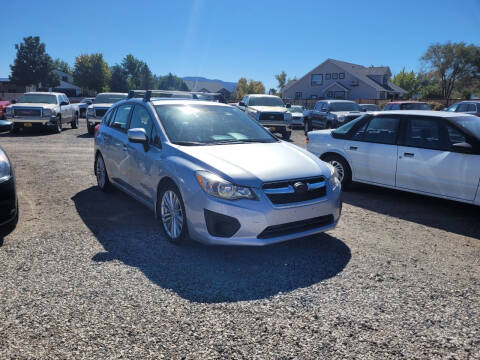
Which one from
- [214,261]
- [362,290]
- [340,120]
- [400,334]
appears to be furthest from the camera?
[340,120]

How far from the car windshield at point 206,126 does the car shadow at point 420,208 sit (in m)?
2.42

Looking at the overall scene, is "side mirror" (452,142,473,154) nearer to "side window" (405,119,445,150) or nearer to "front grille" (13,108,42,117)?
"side window" (405,119,445,150)

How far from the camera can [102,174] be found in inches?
277

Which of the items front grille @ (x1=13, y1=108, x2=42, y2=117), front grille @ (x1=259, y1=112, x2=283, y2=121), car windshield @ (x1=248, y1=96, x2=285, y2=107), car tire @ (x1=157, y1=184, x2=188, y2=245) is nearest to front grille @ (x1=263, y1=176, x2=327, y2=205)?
car tire @ (x1=157, y1=184, x2=188, y2=245)

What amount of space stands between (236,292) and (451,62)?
253 ft

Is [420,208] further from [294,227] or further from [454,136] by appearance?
[294,227]

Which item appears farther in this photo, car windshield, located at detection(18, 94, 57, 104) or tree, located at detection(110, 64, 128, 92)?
tree, located at detection(110, 64, 128, 92)

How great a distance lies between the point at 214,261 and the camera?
13.7 ft

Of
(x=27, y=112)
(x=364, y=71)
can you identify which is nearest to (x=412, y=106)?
(x=27, y=112)

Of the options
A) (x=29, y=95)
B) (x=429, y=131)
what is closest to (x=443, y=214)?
(x=429, y=131)

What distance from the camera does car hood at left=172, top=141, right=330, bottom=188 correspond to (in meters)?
3.98

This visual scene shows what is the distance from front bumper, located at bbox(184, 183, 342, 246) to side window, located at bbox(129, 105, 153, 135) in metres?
1.63

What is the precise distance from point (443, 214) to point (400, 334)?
3890 mm

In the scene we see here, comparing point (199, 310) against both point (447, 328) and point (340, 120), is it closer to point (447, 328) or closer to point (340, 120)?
point (447, 328)
